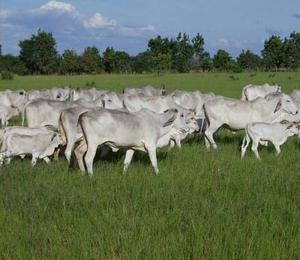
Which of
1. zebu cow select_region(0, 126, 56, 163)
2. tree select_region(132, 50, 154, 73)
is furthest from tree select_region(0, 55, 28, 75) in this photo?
zebu cow select_region(0, 126, 56, 163)

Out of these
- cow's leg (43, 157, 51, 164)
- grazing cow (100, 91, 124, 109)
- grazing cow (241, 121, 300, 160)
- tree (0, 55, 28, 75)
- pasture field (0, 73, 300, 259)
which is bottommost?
tree (0, 55, 28, 75)

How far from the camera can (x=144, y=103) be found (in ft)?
Result: 56.4

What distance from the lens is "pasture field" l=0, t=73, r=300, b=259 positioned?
630 cm

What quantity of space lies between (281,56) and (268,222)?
9900cm

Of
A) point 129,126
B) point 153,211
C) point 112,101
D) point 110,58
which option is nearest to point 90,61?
point 110,58

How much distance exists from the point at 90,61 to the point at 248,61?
32.4m

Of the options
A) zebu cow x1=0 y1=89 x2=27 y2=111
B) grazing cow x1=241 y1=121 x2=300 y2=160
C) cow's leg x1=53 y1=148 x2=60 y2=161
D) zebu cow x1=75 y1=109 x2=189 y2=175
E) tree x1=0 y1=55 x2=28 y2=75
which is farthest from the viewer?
tree x1=0 y1=55 x2=28 y2=75

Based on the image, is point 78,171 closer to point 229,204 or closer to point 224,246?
point 229,204

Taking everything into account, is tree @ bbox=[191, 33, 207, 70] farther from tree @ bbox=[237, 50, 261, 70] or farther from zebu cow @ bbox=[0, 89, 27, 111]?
zebu cow @ bbox=[0, 89, 27, 111]

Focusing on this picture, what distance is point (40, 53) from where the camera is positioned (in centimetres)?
9950

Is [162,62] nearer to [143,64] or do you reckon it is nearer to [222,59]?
[143,64]

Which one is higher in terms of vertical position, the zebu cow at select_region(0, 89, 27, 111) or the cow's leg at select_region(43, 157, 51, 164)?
the zebu cow at select_region(0, 89, 27, 111)

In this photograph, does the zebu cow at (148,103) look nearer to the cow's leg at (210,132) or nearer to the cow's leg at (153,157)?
the cow's leg at (210,132)

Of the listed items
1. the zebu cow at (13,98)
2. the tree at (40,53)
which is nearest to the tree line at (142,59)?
the tree at (40,53)
